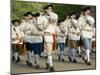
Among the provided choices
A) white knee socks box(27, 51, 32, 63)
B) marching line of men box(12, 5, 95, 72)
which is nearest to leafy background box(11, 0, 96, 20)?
marching line of men box(12, 5, 95, 72)

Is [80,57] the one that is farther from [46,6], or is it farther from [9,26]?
[9,26]

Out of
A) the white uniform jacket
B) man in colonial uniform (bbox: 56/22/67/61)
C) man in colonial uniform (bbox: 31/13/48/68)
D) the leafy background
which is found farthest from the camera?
the white uniform jacket

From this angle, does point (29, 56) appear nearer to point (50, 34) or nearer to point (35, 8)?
point (50, 34)

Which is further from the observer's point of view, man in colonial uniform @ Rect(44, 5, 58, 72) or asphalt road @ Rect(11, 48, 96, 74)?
man in colonial uniform @ Rect(44, 5, 58, 72)

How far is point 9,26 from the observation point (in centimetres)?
255

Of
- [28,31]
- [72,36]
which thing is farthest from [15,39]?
[72,36]

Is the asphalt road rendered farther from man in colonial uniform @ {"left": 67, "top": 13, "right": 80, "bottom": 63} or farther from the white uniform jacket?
the white uniform jacket

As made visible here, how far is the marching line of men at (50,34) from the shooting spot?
260 centimetres

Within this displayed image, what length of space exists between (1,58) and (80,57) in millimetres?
950

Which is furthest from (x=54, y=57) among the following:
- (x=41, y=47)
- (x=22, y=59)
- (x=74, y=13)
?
(x=74, y=13)

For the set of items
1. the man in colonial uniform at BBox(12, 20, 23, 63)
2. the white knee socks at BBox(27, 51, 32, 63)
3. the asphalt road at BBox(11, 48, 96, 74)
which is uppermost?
the man in colonial uniform at BBox(12, 20, 23, 63)

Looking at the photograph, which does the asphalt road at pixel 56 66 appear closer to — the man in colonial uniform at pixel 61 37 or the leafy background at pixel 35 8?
the man in colonial uniform at pixel 61 37

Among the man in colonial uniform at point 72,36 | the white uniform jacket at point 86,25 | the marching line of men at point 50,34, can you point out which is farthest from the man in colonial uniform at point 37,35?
the white uniform jacket at point 86,25

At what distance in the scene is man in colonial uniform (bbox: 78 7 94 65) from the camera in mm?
2889
